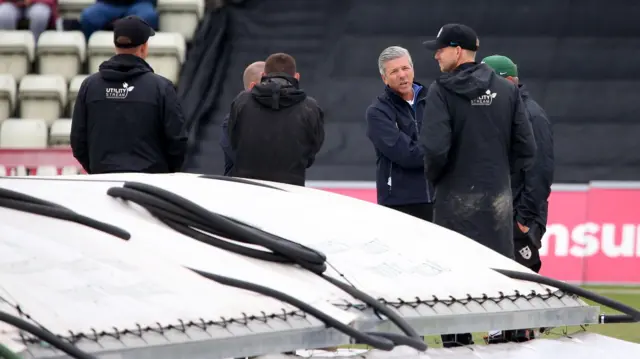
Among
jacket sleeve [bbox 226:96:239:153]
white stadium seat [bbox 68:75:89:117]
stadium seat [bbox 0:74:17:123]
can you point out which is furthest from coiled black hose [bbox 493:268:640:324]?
stadium seat [bbox 0:74:17:123]

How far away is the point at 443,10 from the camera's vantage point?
16.0 m

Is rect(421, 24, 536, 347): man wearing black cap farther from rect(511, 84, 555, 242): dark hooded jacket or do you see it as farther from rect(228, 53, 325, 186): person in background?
rect(511, 84, 555, 242): dark hooded jacket

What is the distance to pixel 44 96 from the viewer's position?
15.3 m

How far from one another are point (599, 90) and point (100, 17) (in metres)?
5.68

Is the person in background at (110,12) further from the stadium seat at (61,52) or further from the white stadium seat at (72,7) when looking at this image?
the white stadium seat at (72,7)

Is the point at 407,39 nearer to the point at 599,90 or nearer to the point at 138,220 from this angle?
the point at 599,90

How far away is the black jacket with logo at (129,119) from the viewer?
23.1 ft

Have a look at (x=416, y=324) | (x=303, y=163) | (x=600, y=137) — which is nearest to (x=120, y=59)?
(x=303, y=163)

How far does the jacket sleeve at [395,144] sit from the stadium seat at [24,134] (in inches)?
301

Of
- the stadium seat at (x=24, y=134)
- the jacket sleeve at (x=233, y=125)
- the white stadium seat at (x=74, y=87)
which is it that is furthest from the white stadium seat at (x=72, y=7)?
the jacket sleeve at (x=233, y=125)

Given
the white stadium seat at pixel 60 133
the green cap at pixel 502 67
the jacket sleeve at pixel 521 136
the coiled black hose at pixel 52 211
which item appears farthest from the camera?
the white stadium seat at pixel 60 133

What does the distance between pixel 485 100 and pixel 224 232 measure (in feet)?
10.8

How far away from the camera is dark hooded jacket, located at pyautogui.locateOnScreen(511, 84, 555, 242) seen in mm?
8242

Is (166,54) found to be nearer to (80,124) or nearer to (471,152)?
(80,124)
